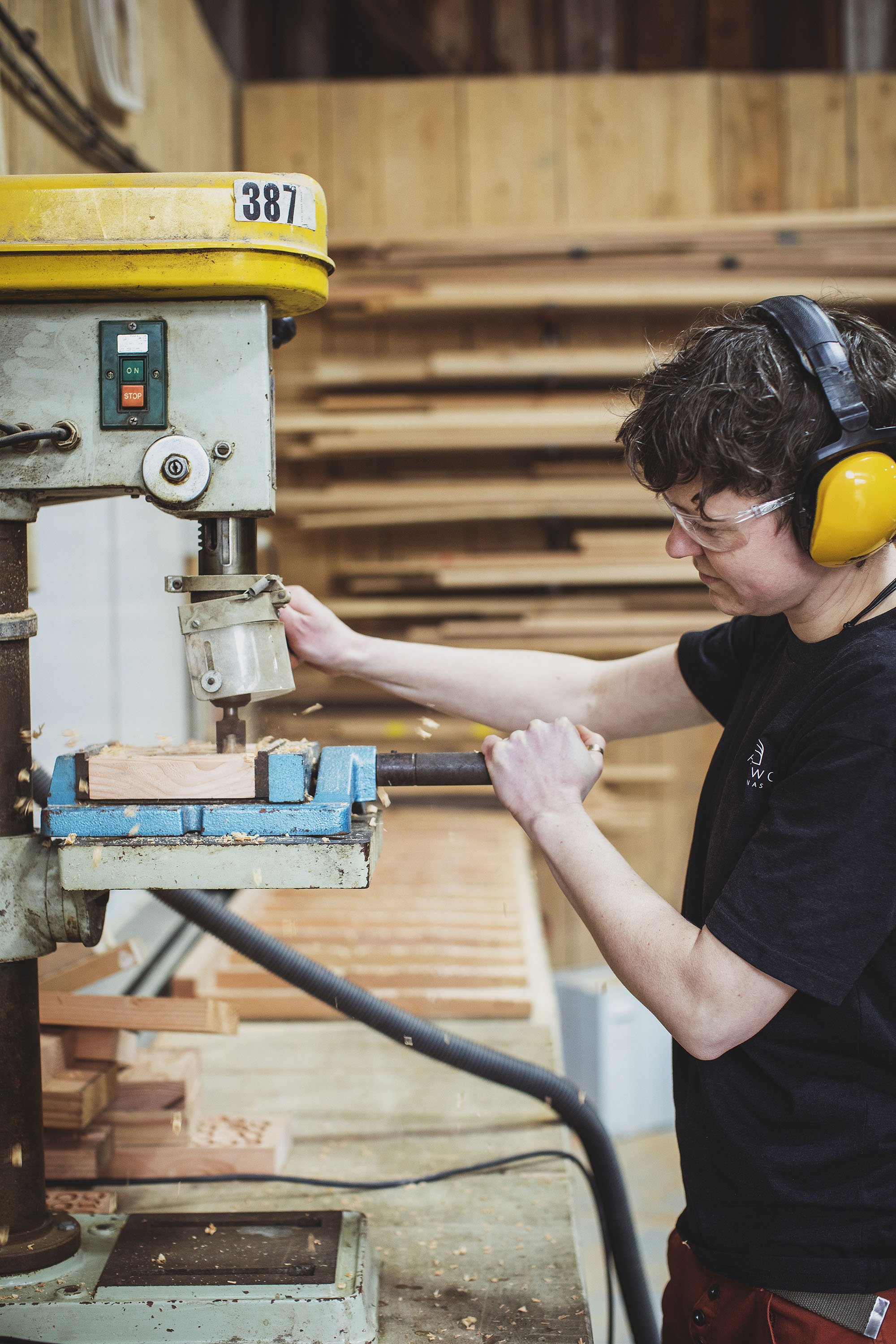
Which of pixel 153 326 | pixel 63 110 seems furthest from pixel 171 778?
pixel 63 110

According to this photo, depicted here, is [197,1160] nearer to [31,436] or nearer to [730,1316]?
[730,1316]

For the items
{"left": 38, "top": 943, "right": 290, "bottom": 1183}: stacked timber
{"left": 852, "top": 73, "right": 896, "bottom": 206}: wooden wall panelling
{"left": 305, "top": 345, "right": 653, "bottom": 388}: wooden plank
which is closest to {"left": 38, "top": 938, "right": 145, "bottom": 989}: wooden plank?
{"left": 38, "top": 943, "right": 290, "bottom": 1183}: stacked timber

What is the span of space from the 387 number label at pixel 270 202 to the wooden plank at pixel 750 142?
3.76m

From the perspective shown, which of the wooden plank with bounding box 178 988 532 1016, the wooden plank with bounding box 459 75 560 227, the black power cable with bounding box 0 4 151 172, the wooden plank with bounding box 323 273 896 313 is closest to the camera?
the wooden plank with bounding box 178 988 532 1016

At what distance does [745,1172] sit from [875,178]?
14.0 feet

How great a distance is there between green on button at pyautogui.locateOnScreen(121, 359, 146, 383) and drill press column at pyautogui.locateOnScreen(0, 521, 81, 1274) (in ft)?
0.63

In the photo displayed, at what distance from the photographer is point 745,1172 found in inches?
41.1

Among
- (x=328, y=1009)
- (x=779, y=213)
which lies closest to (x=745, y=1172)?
(x=328, y=1009)

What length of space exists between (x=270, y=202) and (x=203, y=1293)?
1000 mm

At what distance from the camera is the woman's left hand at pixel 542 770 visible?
1.12 metres

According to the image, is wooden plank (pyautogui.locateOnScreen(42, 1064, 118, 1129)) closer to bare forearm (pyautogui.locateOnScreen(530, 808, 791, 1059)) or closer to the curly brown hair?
bare forearm (pyautogui.locateOnScreen(530, 808, 791, 1059))

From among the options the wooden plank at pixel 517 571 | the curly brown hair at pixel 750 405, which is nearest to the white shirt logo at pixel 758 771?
the curly brown hair at pixel 750 405

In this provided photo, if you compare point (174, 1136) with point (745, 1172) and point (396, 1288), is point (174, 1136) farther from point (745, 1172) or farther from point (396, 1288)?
point (745, 1172)

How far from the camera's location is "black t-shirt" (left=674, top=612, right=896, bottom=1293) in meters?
0.93
